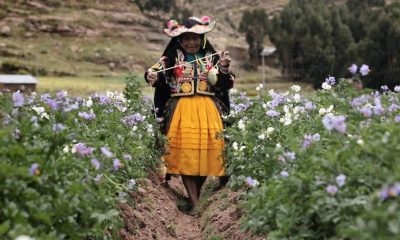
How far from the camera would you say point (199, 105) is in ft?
22.8

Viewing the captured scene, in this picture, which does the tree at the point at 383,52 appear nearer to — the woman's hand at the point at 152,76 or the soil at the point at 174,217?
the woman's hand at the point at 152,76

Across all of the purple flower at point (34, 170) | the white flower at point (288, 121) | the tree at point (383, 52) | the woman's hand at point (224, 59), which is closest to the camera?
the purple flower at point (34, 170)

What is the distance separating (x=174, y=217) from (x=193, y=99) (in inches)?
56.8

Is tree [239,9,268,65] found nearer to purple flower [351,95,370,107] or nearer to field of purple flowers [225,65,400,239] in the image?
purple flower [351,95,370,107]

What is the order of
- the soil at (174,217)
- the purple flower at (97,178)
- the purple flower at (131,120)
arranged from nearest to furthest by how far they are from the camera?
the purple flower at (97,178), the soil at (174,217), the purple flower at (131,120)

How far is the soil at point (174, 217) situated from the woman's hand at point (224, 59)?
1.46 metres

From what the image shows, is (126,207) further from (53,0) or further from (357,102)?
(53,0)

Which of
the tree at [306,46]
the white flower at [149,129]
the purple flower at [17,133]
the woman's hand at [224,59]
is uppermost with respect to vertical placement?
the woman's hand at [224,59]

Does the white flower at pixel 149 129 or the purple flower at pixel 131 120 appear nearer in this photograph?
the purple flower at pixel 131 120

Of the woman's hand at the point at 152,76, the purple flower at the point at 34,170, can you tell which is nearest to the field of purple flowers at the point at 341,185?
the purple flower at the point at 34,170

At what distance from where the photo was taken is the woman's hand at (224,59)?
677cm

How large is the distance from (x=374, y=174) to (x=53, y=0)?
5538 centimetres

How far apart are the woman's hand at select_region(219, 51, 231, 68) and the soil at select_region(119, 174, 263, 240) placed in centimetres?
146

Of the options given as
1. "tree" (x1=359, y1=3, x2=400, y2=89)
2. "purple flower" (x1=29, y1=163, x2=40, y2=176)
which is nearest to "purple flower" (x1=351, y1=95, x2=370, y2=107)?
"purple flower" (x1=29, y1=163, x2=40, y2=176)
